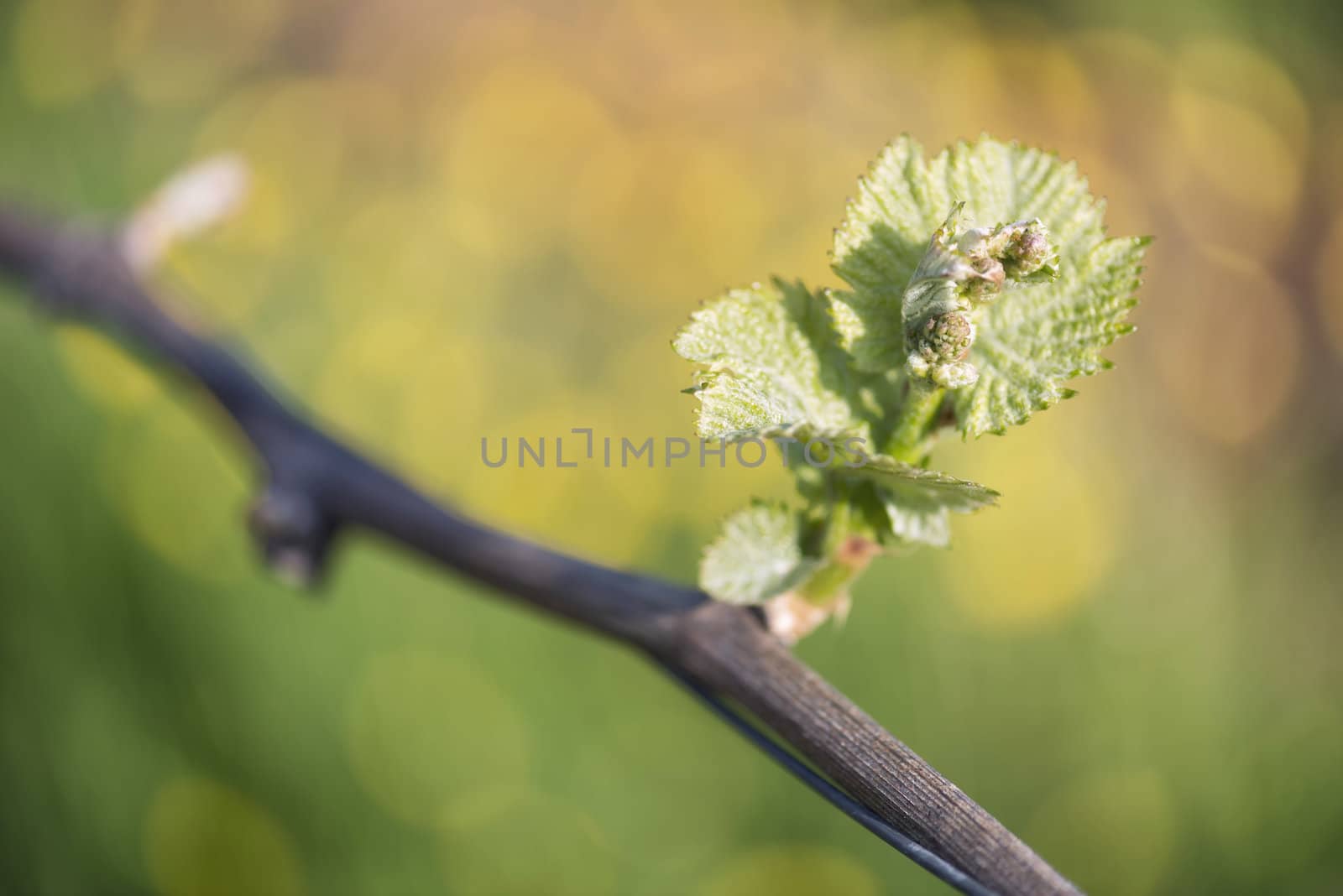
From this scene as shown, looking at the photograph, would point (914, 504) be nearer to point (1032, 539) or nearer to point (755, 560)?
point (755, 560)

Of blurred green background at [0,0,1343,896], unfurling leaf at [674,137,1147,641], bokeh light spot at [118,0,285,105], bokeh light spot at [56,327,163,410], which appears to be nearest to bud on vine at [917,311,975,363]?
unfurling leaf at [674,137,1147,641]

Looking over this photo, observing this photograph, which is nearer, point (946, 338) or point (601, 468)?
point (946, 338)

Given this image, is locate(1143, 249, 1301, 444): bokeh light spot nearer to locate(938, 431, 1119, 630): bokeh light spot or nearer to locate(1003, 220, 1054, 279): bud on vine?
locate(938, 431, 1119, 630): bokeh light spot

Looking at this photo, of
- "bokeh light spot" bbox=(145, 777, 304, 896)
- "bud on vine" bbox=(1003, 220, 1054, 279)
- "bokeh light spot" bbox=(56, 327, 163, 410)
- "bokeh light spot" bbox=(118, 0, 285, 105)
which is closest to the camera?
"bud on vine" bbox=(1003, 220, 1054, 279)

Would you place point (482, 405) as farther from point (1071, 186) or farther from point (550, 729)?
point (1071, 186)

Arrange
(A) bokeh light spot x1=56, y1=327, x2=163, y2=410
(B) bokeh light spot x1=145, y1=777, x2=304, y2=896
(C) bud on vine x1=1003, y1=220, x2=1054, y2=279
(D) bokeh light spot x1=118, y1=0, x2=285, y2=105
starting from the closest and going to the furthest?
(C) bud on vine x1=1003, y1=220, x2=1054, y2=279 → (B) bokeh light spot x1=145, y1=777, x2=304, y2=896 → (A) bokeh light spot x1=56, y1=327, x2=163, y2=410 → (D) bokeh light spot x1=118, y1=0, x2=285, y2=105

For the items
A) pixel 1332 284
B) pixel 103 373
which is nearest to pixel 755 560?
pixel 103 373

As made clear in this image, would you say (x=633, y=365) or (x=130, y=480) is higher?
(x=633, y=365)

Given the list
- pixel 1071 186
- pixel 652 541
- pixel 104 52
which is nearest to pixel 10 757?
pixel 652 541
